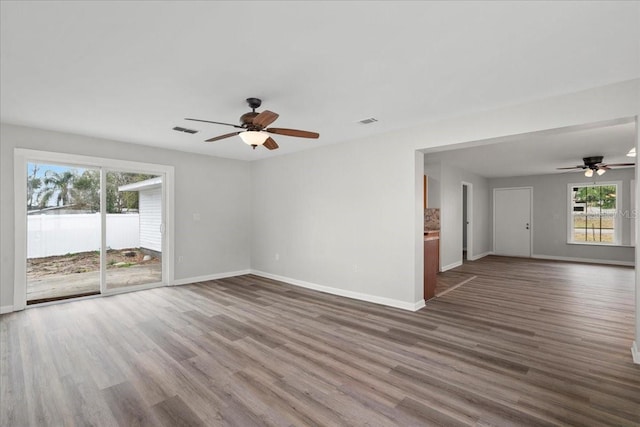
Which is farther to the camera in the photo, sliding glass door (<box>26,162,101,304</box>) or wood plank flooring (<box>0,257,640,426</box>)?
sliding glass door (<box>26,162,101,304</box>)

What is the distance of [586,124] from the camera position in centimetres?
301

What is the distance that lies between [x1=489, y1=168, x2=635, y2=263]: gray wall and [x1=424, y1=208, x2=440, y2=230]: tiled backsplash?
4359mm

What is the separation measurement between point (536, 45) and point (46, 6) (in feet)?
10.5

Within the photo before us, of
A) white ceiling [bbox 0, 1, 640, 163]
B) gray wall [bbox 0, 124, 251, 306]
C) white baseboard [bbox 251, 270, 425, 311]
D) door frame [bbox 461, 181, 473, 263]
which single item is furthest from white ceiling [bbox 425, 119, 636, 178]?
gray wall [bbox 0, 124, 251, 306]

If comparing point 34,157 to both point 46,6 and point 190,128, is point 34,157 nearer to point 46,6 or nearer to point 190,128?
point 190,128

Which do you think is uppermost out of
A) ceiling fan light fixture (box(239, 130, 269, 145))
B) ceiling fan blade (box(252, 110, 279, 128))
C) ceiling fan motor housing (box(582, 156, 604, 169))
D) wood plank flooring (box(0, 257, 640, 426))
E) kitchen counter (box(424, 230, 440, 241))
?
ceiling fan motor housing (box(582, 156, 604, 169))

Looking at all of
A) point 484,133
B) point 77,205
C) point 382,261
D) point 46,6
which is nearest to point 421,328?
point 382,261

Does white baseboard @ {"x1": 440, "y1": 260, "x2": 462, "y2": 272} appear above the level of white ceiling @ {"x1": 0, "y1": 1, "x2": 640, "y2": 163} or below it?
below

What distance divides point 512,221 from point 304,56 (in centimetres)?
962

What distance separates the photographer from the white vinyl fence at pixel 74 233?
445 centimetres

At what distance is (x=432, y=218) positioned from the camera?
7000mm

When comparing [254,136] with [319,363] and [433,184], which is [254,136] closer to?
[319,363]

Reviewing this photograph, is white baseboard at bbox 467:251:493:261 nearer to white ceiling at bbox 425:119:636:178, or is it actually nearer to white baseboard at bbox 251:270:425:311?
white ceiling at bbox 425:119:636:178

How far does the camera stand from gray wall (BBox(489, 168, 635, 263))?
312 inches
